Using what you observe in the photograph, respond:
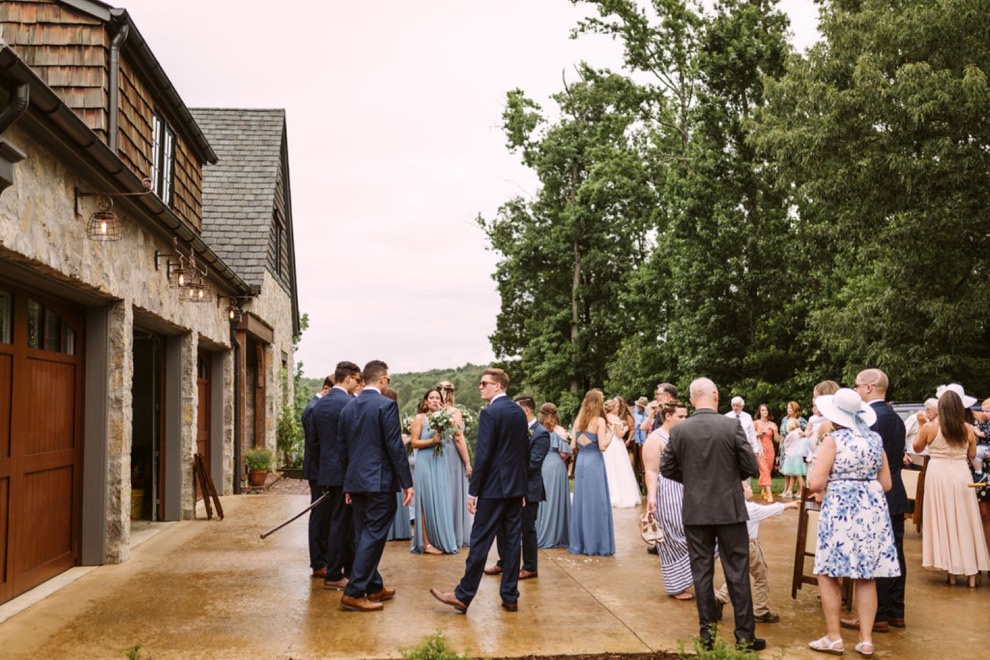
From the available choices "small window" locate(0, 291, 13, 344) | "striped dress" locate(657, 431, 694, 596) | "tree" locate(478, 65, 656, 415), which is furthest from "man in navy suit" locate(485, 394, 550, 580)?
"tree" locate(478, 65, 656, 415)

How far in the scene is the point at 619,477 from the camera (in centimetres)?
1460

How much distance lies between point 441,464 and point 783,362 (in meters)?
17.1

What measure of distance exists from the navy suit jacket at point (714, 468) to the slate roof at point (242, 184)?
11800 millimetres

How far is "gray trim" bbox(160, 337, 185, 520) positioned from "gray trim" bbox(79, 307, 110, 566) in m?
3.31

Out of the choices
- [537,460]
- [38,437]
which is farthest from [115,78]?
[537,460]

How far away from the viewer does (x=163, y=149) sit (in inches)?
488

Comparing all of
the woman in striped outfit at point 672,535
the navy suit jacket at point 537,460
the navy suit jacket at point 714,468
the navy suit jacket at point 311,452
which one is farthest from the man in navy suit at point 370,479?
the navy suit jacket at point 714,468

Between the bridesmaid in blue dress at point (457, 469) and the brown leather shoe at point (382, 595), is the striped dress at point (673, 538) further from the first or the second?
the bridesmaid in blue dress at point (457, 469)

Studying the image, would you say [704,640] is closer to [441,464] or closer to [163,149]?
[441,464]

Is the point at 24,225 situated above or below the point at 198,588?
above

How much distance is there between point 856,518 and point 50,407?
276 inches

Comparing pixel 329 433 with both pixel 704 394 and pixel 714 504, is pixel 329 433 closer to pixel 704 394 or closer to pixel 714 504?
pixel 704 394

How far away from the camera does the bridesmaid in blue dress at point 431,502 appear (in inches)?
392

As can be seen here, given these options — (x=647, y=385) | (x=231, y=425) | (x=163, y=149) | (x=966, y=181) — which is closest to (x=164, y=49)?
(x=163, y=149)
